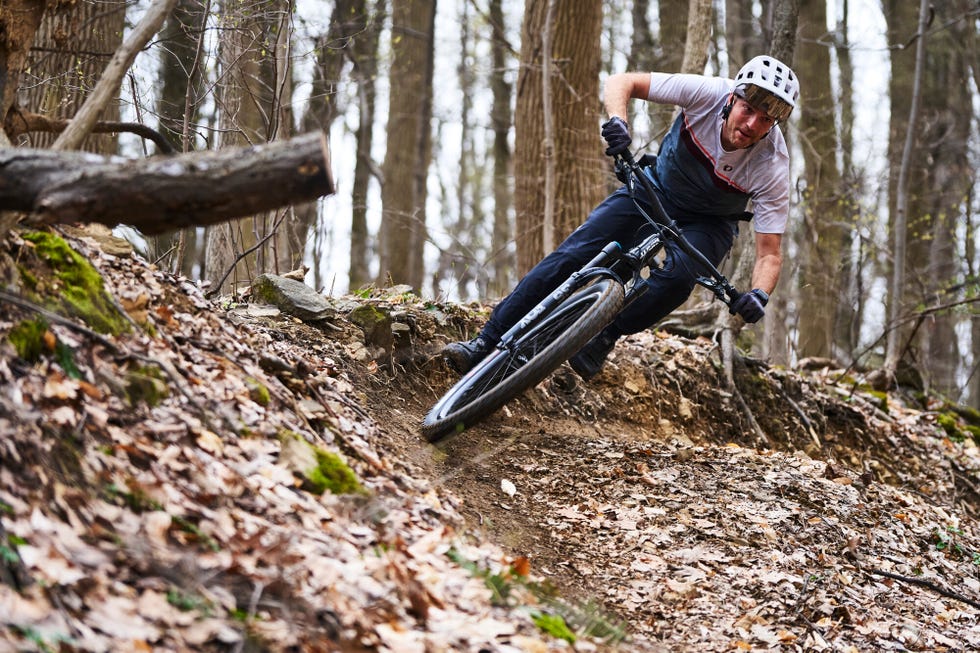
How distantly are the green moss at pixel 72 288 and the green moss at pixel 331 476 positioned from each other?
1.00 m

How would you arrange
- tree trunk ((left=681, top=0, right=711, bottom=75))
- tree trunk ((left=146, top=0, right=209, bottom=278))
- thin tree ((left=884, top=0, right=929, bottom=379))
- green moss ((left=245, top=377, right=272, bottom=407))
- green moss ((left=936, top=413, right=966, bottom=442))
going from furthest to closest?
thin tree ((left=884, top=0, right=929, bottom=379))
green moss ((left=936, top=413, right=966, bottom=442))
tree trunk ((left=681, top=0, right=711, bottom=75))
tree trunk ((left=146, top=0, right=209, bottom=278))
green moss ((left=245, top=377, right=272, bottom=407))

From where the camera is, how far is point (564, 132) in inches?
362

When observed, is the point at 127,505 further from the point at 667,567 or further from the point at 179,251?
the point at 179,251

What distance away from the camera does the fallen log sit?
2.89 meters

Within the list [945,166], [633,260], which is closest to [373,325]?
[633,260]

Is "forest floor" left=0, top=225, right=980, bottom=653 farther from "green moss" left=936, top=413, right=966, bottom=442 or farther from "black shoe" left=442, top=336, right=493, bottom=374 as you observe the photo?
"green moss" left=936, top=413, right=966, bottom=442

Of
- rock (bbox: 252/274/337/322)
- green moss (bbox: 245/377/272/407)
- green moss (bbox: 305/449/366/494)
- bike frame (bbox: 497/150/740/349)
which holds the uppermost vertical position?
bike frame (bbox: 497/150/740/349)

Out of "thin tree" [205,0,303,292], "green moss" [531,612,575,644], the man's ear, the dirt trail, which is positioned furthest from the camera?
"thin tree" [205,0,303,292]

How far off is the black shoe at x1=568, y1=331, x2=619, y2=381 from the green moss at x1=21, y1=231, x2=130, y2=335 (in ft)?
9.13

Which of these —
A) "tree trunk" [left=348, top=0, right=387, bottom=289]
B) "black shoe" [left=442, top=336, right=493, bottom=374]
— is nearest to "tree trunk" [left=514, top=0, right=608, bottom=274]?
"black shoe" [left=442, top=336, right=493, bottom=374]

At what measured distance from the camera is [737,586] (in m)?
4.55

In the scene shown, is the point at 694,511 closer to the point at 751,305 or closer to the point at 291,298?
the point at 751,305

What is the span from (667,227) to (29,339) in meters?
3.45

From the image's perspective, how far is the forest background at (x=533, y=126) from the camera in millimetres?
7004
